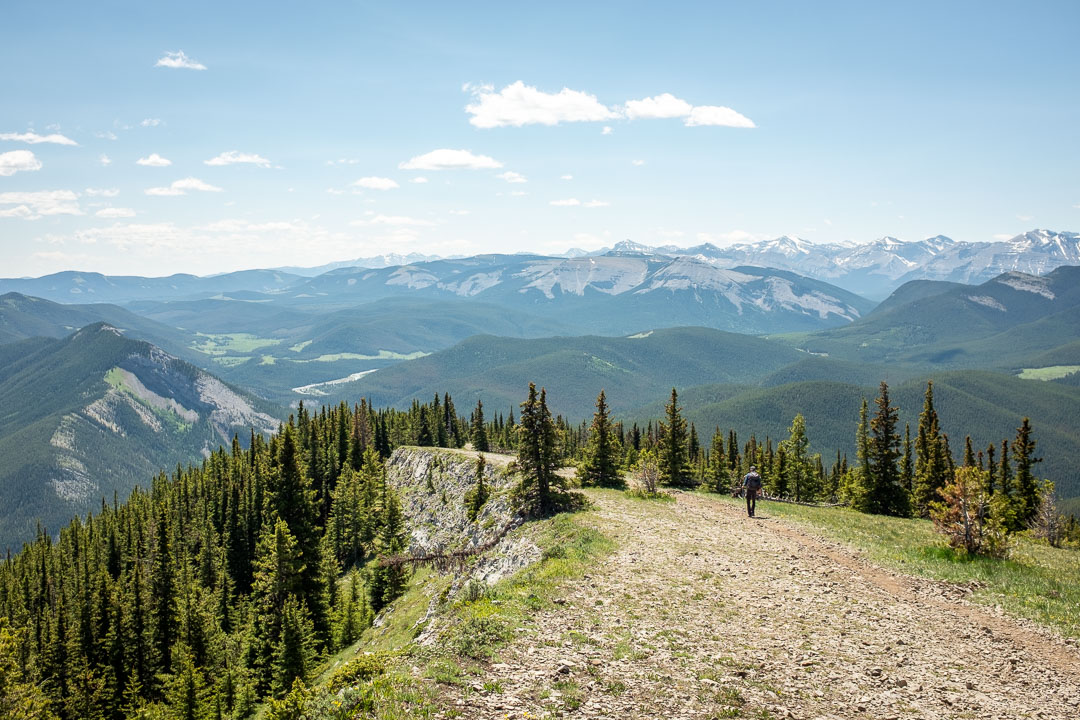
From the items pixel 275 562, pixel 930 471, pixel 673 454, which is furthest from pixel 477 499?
pixel 930 471

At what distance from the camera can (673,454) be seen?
5350cm

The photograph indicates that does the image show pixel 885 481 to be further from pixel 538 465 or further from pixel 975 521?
pixel 538 465

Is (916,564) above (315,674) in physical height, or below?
above

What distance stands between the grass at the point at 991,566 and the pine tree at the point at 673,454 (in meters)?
15.5

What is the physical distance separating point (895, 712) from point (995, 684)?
3.78 metres

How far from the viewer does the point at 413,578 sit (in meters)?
48.3

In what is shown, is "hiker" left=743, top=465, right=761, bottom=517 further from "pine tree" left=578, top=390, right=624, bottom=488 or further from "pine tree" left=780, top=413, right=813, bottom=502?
"pine tree" left=780, top=413, right=813, bottom=502

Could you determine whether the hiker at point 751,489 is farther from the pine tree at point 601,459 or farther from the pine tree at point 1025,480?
the pine tree at point 1025,480

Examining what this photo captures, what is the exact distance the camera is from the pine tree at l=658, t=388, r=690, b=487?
174 feet

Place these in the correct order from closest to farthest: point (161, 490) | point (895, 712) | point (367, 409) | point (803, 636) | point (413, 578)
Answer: point (895, 712), point (803, 636), point (413, 578), point (161, 490), point (367, 409)

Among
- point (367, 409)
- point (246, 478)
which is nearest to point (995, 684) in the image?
point (246, 478)

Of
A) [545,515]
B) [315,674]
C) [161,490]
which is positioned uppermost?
[545,515]

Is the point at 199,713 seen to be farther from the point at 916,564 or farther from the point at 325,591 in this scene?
the point at 916,564

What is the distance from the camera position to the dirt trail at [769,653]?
14.7 metres
